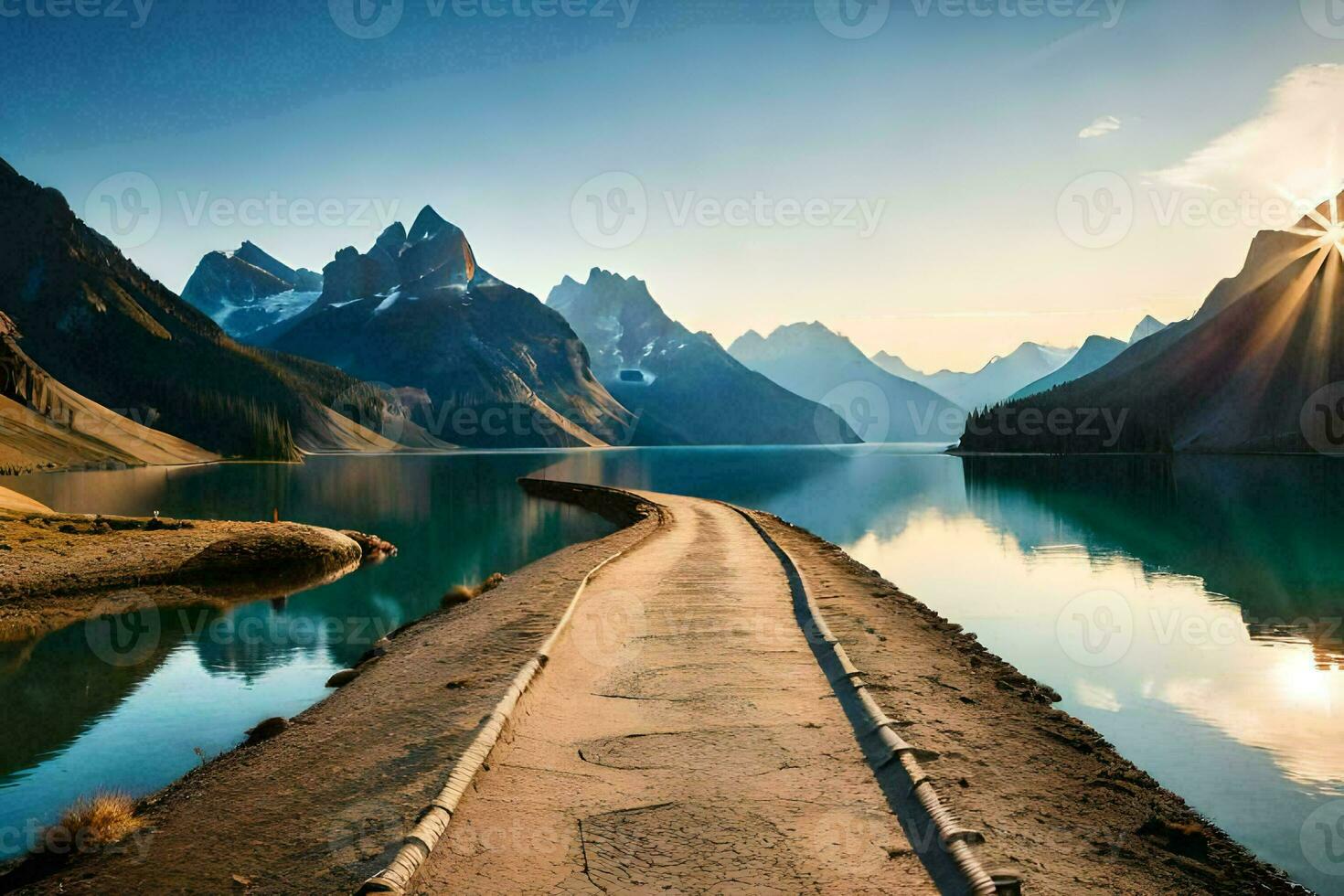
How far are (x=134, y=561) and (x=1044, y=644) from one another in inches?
1329

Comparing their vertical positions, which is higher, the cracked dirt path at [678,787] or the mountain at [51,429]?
the mountain at [51,429]

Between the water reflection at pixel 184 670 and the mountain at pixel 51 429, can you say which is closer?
the water reflection at pixel 184 670

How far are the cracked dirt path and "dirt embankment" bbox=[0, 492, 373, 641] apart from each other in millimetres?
19855

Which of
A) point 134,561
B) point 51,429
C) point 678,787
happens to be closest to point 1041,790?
point 678,787

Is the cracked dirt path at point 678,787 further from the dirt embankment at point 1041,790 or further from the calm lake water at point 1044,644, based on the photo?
the calm lake water at point 1044,644

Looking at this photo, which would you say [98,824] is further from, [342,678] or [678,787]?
[342,678]

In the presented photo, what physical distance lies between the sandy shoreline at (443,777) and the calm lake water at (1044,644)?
6.25 ft

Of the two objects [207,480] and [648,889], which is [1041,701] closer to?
[648,889]

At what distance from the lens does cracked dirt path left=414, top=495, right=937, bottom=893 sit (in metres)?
7.68

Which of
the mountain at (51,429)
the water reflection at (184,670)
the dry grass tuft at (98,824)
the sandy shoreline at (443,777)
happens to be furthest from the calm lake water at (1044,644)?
the mountain at (51,429)

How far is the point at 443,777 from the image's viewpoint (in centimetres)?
1013

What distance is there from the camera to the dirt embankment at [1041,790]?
336 inches

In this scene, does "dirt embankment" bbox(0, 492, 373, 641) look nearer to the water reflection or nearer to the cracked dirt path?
the water reflection

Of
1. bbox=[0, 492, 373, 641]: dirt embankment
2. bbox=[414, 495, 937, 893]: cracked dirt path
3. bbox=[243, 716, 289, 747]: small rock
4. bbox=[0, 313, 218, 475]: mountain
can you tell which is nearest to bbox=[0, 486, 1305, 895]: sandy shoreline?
bbox=[243, 716, 289, 747]: small rock
